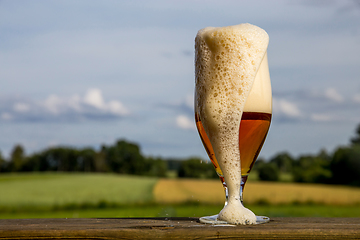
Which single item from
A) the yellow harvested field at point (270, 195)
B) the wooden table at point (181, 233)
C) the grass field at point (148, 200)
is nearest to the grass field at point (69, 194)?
the grass field at point (148, 200)

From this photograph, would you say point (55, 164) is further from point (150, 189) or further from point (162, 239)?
point (162, 239)

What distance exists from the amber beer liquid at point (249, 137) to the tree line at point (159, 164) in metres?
17.7

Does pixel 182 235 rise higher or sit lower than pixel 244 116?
lower

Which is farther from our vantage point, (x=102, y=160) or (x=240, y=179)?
(x=102, y=160)

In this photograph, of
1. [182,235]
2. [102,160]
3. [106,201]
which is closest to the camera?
[182,235]

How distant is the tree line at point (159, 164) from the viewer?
819 inches

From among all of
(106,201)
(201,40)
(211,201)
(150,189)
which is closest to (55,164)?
(150,189)

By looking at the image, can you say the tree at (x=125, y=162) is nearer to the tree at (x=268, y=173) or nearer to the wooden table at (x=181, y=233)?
the tree at (x=268, y=173)

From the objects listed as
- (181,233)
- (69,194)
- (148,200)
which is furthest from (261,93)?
(69,194)

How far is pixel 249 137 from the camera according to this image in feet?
5.22

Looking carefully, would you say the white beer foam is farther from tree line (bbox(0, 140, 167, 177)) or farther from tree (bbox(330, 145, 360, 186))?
tree line (bbox(0, 140, 167, 177))

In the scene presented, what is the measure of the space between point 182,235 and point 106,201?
1231 centimetres

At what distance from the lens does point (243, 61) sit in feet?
5.11

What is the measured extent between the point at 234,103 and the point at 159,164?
24.9 meters
